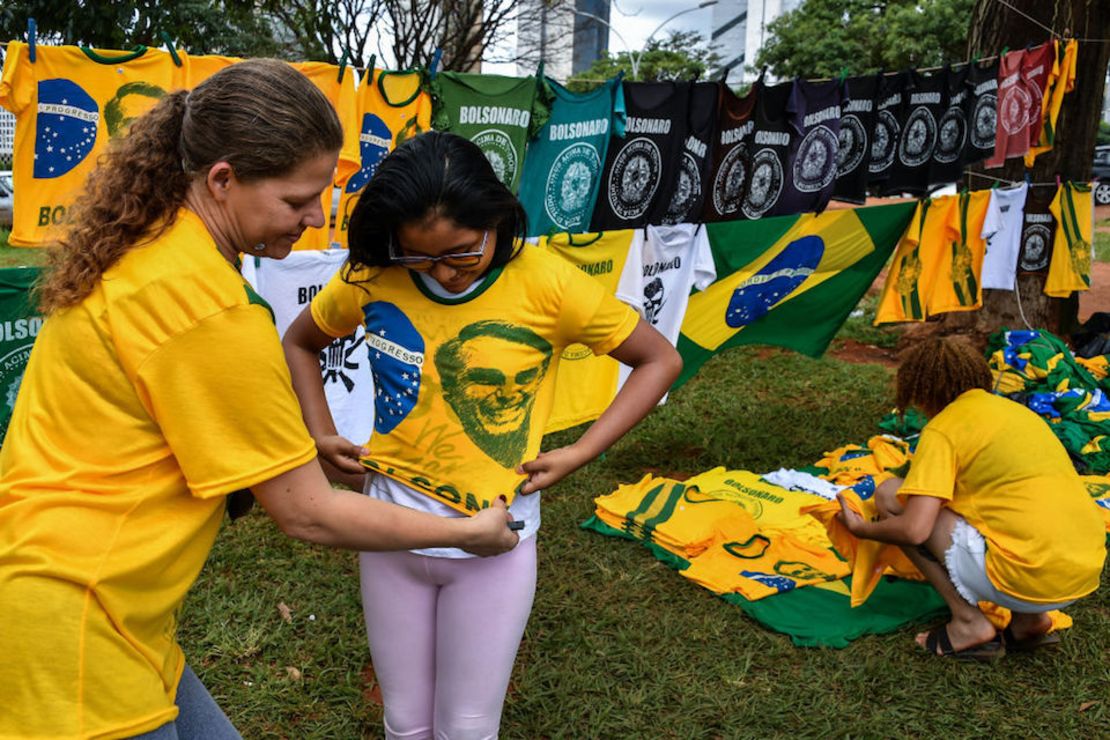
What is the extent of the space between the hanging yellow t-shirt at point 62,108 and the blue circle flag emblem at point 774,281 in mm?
3526

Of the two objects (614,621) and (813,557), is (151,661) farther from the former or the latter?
(813,557)

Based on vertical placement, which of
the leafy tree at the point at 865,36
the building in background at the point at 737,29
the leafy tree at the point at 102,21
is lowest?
the leafy tree at the point at 102,21

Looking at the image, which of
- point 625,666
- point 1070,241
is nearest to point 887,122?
point 1070,241

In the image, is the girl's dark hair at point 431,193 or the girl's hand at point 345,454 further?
the girl's hand at point 345,454

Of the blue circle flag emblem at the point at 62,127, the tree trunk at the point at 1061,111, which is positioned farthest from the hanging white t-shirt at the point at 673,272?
the tree trunk at the point at 1061,111

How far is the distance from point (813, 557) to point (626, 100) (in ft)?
8.61

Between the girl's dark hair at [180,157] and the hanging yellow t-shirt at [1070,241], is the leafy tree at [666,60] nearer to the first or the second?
the hanging yellow t-shirt at [1070,241]

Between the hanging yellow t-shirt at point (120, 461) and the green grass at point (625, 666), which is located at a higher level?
the hanging yellow t-shirt at point (120, 461)

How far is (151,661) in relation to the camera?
1432 millimetres

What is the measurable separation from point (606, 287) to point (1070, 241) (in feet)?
12.7

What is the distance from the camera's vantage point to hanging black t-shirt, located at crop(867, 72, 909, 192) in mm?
5906

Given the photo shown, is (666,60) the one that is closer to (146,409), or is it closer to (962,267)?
(962,267)

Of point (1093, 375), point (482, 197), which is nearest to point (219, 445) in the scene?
point (482, 197)

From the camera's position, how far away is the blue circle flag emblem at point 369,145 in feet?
14.7
